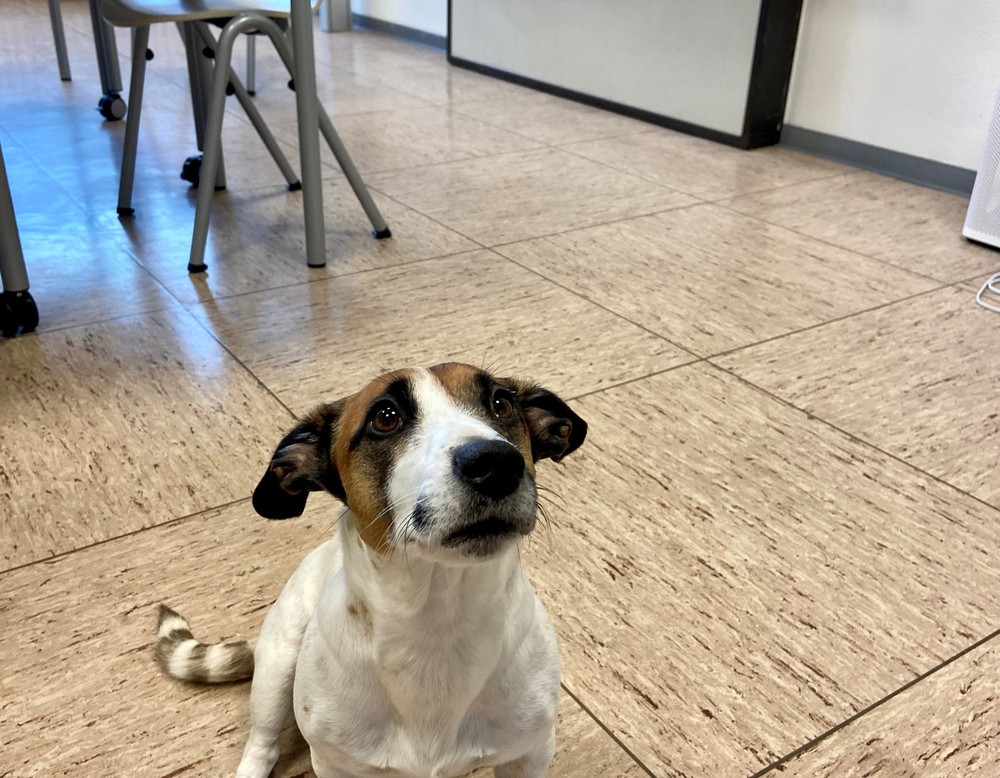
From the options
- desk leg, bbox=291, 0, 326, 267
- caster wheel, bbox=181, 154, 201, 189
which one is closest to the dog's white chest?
desk leg, bbox=291, 0, 326, 267

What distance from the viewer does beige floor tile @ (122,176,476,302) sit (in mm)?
3109

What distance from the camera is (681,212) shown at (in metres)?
3.83

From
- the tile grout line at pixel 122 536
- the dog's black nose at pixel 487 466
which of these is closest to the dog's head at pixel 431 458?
the dog's black nose at pixel 487 466

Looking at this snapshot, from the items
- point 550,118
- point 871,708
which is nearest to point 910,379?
point 871,708

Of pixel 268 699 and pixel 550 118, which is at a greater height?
pixel 268 699

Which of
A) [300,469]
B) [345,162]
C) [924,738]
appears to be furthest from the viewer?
[345,162]

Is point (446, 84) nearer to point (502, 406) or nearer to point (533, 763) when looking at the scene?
point (502, 406)

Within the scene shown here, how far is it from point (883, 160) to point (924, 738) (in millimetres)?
3513

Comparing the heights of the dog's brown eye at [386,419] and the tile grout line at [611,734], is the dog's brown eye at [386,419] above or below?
above

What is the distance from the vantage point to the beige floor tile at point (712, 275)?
290 cm

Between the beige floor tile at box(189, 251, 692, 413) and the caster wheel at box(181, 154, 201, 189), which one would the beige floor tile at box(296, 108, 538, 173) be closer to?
the caster wheel at box(181, 154, 201, 189)

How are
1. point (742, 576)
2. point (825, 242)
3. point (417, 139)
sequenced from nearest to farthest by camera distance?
point (742, 576), point (825, 242), point (417, 139)

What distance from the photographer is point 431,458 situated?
42.3 inches

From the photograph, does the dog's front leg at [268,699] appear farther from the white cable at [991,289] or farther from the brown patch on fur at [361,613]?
the white cable at [991,289]
